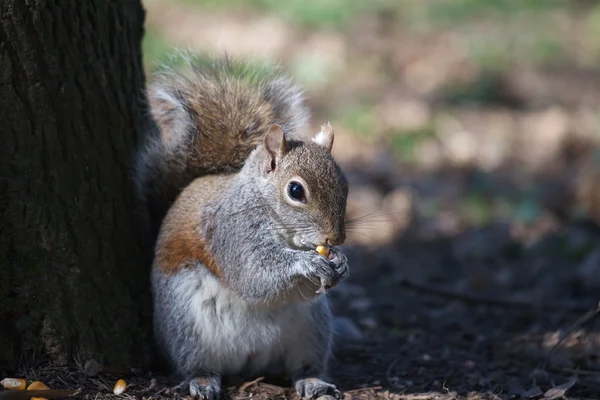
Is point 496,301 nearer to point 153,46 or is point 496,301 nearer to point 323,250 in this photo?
point 323,250

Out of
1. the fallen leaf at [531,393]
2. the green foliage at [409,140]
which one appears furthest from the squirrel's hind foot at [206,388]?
the green foliage at [409,140]

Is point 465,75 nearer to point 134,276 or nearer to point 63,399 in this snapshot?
point 134,276

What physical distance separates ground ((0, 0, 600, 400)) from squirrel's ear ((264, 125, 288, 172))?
14.5 inches

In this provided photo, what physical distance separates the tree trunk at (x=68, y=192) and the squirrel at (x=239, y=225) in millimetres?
125

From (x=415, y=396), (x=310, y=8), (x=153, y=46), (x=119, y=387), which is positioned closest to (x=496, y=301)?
(x=415, y=396)

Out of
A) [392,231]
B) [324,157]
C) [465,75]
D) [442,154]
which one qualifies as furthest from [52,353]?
[465,75]

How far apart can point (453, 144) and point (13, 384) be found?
4227mm

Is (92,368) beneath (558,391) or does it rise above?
above

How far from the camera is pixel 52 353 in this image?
274 centimetres

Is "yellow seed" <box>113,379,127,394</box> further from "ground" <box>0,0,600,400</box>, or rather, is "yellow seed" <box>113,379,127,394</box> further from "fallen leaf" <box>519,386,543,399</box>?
"fallen leaf" <box>519,386,543,399</box>

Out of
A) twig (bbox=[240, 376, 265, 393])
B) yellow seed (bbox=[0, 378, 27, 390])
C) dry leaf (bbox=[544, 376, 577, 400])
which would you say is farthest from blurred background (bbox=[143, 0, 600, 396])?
yellow seed (bbox=[0, 378, 27, 390])

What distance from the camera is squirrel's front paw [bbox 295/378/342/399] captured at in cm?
287

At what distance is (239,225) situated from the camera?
2.81 metres

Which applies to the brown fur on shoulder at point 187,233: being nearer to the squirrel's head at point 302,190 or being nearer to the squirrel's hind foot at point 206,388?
the squirrel's head at point 302,190
